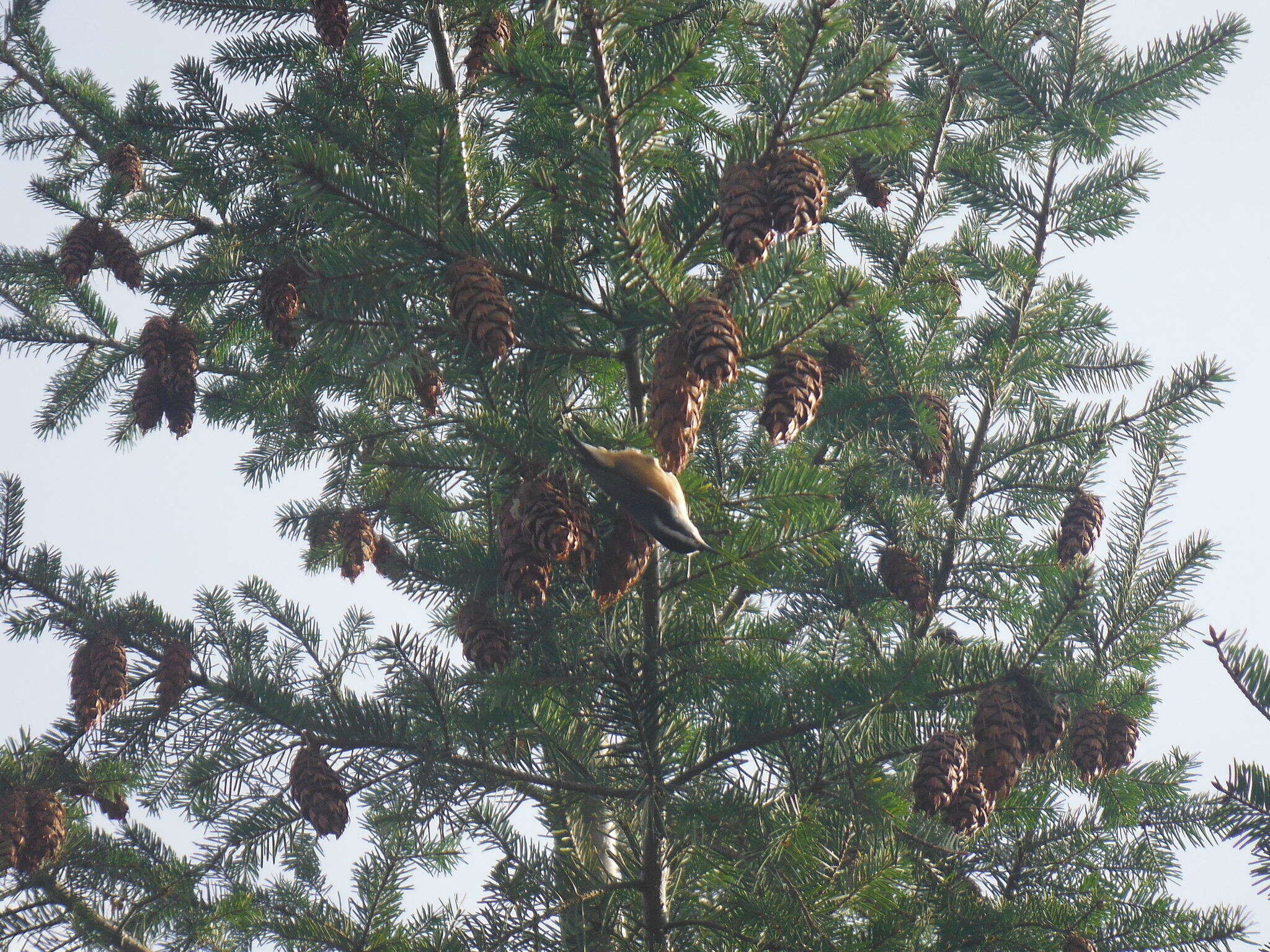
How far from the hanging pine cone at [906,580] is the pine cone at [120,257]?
270 cm

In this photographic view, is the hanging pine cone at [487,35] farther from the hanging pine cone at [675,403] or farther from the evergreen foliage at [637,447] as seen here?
the hanging pine cone at [675,403]

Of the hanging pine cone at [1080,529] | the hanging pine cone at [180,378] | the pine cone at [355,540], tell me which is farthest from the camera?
the hanging pine cone at [180,378]

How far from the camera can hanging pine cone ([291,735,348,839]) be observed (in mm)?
2287

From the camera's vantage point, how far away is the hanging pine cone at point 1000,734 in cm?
209

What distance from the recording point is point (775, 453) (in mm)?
2635

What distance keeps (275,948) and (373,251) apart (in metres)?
2.20

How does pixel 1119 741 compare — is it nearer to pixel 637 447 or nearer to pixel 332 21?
pixel 637 447

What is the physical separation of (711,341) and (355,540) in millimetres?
1840

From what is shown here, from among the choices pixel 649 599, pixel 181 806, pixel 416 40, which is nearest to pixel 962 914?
pixel 649 599

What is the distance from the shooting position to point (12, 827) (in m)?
2.70

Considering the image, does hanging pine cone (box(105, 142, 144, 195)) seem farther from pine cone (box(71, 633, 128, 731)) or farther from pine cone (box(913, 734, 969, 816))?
pine cone (box(913, 734, 969, 816))

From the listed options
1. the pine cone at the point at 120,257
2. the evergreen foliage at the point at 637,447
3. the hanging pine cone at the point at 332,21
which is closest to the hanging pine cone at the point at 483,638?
the evergreen foliage at the point at 637,447

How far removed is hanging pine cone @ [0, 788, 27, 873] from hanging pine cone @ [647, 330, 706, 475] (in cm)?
209

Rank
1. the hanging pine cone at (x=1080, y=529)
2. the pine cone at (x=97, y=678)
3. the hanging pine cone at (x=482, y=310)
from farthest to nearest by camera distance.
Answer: the hanging pine cone at (x=1080, y=529)
the pine cone at (x=97, y=678)
the hanging pine cone at (x=482, y=310)
